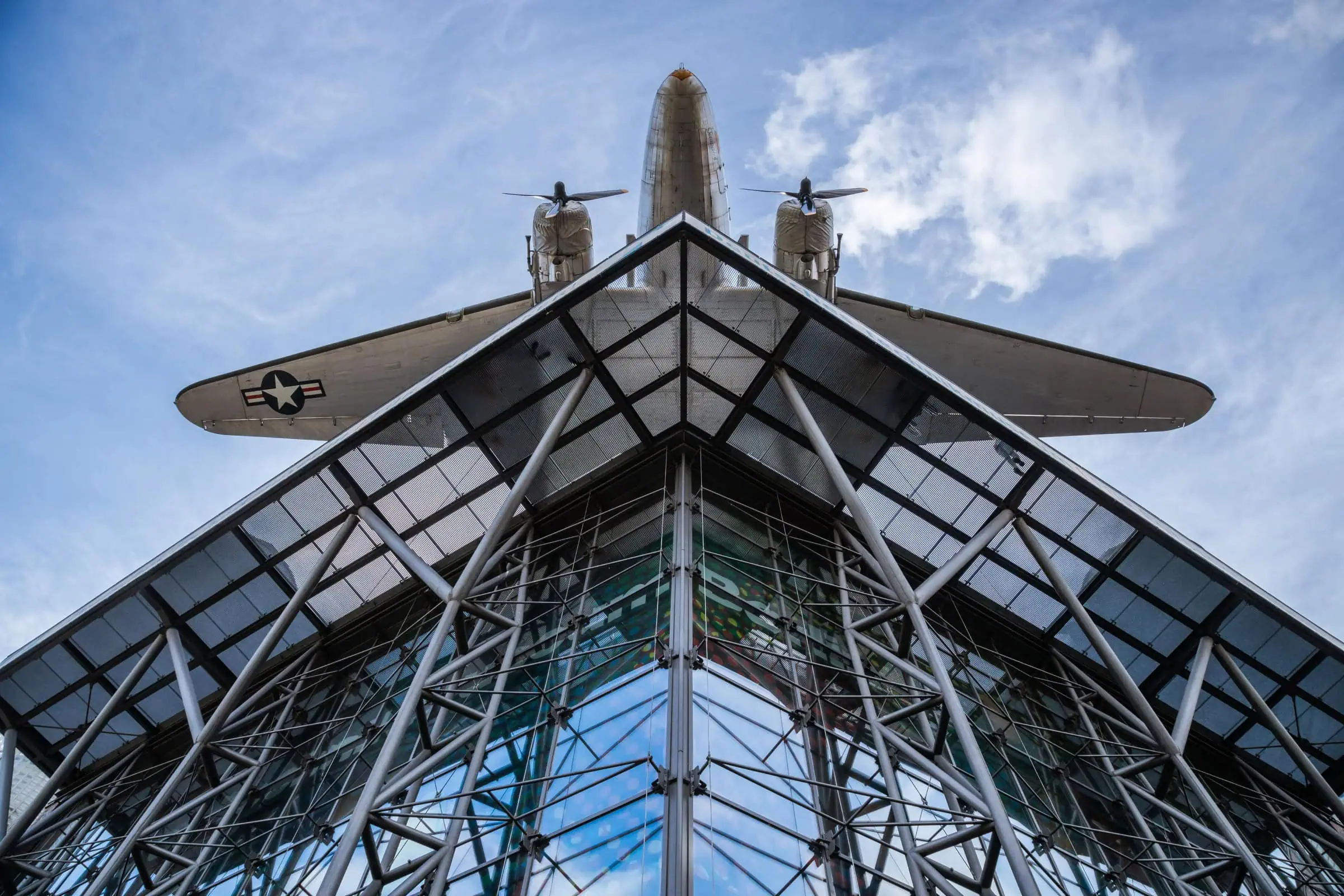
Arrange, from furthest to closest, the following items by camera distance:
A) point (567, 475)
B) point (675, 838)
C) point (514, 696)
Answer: point (567, 475)
point (514, 696)
point (675, 838)

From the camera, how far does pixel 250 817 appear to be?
20.0 metres

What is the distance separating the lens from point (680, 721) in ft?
46.6

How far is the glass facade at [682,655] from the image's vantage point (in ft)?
48.7

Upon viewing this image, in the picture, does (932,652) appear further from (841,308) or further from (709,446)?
(841,308)

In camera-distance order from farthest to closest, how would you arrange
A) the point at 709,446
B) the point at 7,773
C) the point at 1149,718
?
1. the point at 709,446
2. the point at 7,773
3. the point at 1149,718

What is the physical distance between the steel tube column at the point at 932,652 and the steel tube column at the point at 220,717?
9.28 meters

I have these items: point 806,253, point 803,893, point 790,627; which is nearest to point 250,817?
point 790,627

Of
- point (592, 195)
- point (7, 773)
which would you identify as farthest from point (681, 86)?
point (7, 773)

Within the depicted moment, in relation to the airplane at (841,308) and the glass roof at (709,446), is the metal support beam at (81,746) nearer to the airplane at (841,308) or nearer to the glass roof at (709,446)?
the glass roof at (709,446)

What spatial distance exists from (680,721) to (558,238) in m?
23.4

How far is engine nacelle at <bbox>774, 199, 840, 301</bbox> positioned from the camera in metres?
34.8

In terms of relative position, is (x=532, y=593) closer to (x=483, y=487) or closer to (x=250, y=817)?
(x=483, y=487)

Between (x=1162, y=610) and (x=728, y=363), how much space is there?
10.4 m

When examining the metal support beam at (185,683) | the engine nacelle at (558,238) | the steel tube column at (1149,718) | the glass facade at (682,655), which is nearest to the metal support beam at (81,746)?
the glass facade at (682,655)
